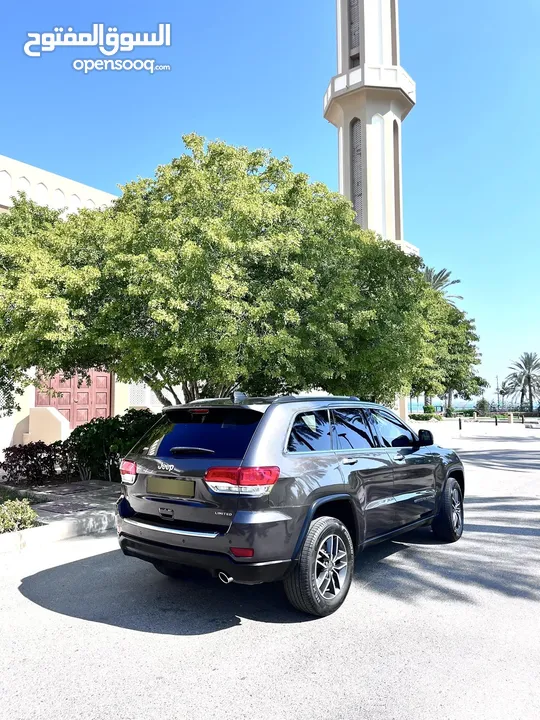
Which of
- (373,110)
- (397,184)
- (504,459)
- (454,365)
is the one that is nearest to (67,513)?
(504,459)

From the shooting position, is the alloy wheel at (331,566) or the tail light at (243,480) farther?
the alloy wheel at (331,566)

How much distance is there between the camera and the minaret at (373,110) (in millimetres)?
44719

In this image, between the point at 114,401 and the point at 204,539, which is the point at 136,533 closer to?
the point at 204,539

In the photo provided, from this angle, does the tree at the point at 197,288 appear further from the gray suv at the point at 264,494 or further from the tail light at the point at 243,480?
the tail light at the point at 243,480

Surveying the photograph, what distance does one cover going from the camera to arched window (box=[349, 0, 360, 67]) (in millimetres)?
47531

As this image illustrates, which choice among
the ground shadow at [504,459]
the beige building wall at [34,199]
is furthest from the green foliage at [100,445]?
the ground shadow at [504,459]

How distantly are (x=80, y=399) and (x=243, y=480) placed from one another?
15.6 metres

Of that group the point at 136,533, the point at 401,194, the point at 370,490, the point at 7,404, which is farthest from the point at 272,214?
the point at 401,194

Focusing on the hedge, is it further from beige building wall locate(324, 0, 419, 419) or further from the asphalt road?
beige building wall locate(324, 0, 419, 419)

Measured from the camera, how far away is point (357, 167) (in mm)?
47062

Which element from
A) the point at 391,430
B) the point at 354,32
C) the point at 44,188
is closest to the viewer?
the point at 391,430

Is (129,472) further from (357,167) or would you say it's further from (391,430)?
(357,167)

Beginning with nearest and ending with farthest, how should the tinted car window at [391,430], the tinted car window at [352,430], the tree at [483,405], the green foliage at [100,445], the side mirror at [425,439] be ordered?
the tinted car window at [352,430] → the tinted car window at [391,430] → the side mirror at [425,439] → the green foliage at [100,445] → the tree at [483,405]

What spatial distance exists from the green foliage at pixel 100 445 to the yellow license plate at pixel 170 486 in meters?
6.70
